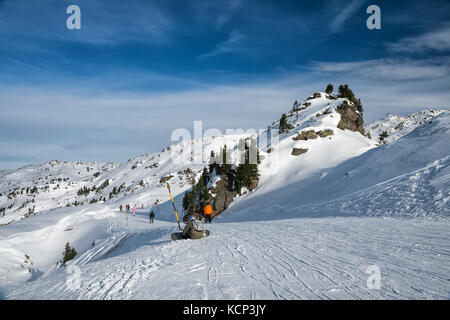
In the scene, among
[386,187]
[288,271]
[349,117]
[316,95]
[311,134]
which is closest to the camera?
[288,271]

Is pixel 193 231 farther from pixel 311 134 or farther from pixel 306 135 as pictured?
pixel 311 134

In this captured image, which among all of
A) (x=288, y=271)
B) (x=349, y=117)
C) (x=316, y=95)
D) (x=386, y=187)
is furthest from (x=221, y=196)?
(x=316, y=95)

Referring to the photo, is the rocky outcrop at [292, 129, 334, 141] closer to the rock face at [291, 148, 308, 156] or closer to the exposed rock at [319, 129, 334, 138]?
the exposed rock at [319, 129, 334, 138]

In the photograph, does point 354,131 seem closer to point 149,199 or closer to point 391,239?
point 391,239

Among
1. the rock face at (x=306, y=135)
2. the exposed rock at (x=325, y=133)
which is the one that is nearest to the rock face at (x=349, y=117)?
the exposed rock at (x=325, y=133)

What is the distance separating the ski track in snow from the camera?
5.98m

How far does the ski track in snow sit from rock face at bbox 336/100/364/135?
6061 centimetres

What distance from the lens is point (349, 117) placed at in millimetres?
68188

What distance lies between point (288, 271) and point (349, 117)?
7077 cm

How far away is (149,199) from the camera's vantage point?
92062 mm

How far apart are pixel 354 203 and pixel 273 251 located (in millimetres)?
12651

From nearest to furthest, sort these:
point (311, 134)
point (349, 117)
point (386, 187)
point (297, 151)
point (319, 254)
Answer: point (319, 254), point (386, 187), point (297, 151), point (311, 134), point (349, 117)

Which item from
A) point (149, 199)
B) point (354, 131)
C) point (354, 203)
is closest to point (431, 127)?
point (354, 203)

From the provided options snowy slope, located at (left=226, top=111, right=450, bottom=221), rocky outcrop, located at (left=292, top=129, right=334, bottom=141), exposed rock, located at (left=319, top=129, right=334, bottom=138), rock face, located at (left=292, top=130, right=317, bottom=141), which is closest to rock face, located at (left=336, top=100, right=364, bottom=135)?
exposed rock, located at (left=319, top=129, right=334, bottom=138)
